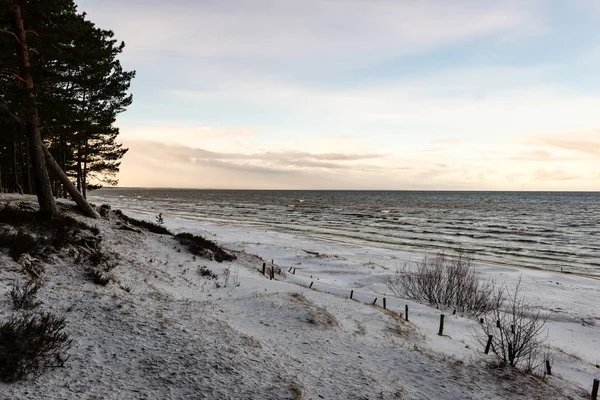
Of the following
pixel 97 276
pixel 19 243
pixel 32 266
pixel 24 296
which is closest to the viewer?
pixel 24 296

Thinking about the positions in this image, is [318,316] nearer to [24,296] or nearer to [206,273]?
[206,273]

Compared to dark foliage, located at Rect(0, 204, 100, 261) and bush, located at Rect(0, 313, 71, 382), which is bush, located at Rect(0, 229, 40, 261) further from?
bush, located at Rect(0, 313, 71, 382)

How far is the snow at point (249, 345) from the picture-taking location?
6.06 meters

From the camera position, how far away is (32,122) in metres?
13.6

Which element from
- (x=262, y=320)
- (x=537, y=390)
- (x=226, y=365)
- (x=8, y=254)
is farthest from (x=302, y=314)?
(x=8, y=254)

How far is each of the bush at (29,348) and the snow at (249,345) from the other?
0.17 metres

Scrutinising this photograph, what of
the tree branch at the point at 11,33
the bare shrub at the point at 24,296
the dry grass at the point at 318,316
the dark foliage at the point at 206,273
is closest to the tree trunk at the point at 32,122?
the tree branch at the point at 11,33

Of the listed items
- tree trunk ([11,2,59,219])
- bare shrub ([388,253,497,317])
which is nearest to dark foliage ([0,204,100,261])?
tree trunk ([11,2,59,219])

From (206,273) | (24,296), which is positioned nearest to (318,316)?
(206,273)

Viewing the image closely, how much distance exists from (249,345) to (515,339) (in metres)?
6.20

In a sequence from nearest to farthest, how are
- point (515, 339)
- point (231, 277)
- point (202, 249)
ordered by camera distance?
point (515, 339) < point (231, 277) < point (202, 249)

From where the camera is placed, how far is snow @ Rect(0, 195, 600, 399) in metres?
6.06

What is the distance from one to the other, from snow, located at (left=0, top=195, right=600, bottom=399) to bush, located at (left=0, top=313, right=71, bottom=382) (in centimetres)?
17

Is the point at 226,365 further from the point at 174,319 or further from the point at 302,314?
the point at 302,314
